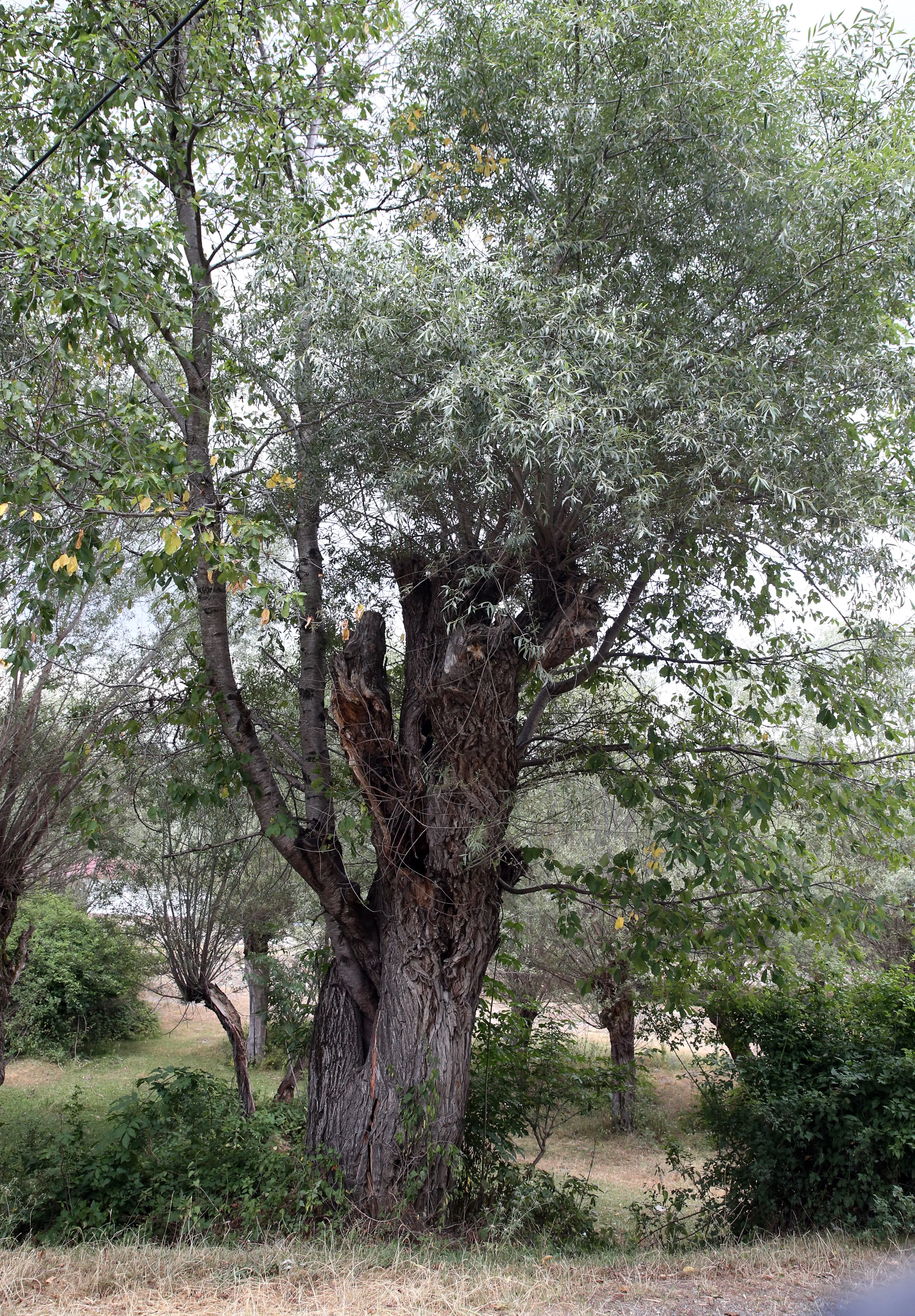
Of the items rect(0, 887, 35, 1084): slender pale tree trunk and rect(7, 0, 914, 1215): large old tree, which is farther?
rect(0, 887, 35, 1084): slender pale tree trunk

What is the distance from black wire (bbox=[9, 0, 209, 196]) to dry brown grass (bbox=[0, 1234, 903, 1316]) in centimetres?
567

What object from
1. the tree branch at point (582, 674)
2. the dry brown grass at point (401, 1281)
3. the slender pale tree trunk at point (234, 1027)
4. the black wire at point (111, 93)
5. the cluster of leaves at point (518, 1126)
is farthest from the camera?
the slender pale tree trunk at point (234, 1027)

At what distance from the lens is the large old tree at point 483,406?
4430 millimetres

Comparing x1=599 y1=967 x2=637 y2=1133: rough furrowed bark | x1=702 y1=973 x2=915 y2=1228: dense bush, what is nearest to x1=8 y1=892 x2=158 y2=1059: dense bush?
x1=599 y1=967 x2=637 y2=1133: rough furrowed bark

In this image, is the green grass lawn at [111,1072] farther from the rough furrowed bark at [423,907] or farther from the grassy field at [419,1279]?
the grassy field at [419,1279]

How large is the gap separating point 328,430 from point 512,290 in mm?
1443

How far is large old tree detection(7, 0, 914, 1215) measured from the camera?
4.43m

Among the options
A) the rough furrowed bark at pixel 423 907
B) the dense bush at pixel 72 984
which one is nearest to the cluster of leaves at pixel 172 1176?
the rough furrowed bark at pixel 423 907

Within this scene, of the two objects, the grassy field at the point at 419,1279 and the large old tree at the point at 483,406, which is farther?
the large old tree at the point at 483,406

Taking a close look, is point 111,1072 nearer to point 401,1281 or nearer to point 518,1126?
point 518,1126

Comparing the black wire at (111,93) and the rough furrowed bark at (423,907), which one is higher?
the black wire at (111,93)

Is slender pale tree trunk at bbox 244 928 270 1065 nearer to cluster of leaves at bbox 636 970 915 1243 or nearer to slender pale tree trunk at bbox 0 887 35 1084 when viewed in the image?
slender pale tree trunk at bbox 0 887 35 1084

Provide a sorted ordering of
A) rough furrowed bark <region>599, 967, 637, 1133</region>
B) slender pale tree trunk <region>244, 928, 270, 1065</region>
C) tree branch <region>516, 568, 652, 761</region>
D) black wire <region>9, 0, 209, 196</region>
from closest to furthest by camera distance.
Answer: black wire <region>9, 0, 209, 196</region> → tree branch <region>516, 568, 652, 761</region> → slender pale tree trunk <region>244, 928, 270, 1065</region> → rough furrowed bark <region>599, 967, 637, 1133</region>

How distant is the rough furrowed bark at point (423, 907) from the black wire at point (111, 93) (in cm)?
331
